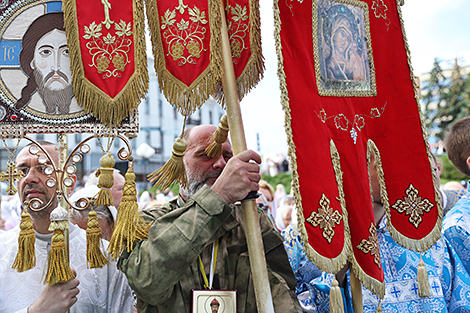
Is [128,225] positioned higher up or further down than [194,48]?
further down

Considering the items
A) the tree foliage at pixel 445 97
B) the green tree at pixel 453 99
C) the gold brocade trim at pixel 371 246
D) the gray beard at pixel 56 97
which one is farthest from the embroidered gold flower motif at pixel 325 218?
the green tree at pixel 453 99

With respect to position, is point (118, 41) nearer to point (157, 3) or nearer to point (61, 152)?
point (157, 3)

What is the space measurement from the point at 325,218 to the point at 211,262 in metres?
0.61

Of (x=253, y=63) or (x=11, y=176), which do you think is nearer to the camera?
(x=253, y=63)

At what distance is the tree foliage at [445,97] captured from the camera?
32562 mm

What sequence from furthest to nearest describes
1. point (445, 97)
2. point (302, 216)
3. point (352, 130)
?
point (445, 97) < point (352, 130) < point (302, 216)

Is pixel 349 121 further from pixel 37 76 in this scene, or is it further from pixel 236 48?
pixel 37 76

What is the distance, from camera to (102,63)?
193cm

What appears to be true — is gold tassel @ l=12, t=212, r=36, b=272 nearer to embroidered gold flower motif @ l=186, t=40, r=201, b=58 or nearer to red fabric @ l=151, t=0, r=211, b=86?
red fabric @ l=151, t=0, r=211, b=86

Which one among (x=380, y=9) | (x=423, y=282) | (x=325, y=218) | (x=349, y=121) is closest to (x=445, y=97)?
(x=423, y=282)

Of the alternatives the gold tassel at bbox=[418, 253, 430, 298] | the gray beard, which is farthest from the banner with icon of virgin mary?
the gold tassel at bbox=[418, 253, 430, 298]

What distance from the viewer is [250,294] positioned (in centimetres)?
201

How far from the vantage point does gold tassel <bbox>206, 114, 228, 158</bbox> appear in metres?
2.10

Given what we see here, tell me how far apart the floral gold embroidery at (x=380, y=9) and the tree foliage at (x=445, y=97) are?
32631 mm
